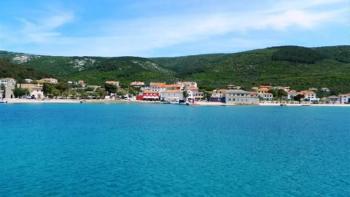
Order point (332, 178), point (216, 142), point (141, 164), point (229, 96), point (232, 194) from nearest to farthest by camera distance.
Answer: point (232, 194), point (332, 178), point (141, 164), point (216, 142), point (229, 96)

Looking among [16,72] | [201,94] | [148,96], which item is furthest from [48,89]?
[201,94]

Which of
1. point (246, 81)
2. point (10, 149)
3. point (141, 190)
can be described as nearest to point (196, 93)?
point (246, 81)

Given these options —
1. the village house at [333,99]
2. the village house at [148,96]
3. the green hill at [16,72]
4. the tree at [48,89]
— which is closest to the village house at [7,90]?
the tree at [48,89]

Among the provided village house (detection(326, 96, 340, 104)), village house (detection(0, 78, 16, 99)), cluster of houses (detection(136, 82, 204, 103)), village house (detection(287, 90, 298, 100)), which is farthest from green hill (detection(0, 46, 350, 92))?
village house (detection(0, 78, 16, 99))

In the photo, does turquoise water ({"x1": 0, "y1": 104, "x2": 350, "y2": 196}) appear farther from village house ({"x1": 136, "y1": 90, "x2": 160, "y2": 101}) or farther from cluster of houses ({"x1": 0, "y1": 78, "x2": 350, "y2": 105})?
village house ({"x1": 136, "y1": 90, "x2": 160, "y2": 101})

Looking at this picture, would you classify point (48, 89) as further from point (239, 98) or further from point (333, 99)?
point (333, 99)

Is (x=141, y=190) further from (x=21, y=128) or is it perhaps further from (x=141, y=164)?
(x=21, y=128)

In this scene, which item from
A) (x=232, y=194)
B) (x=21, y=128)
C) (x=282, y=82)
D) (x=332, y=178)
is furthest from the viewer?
(x=282, y=82)
